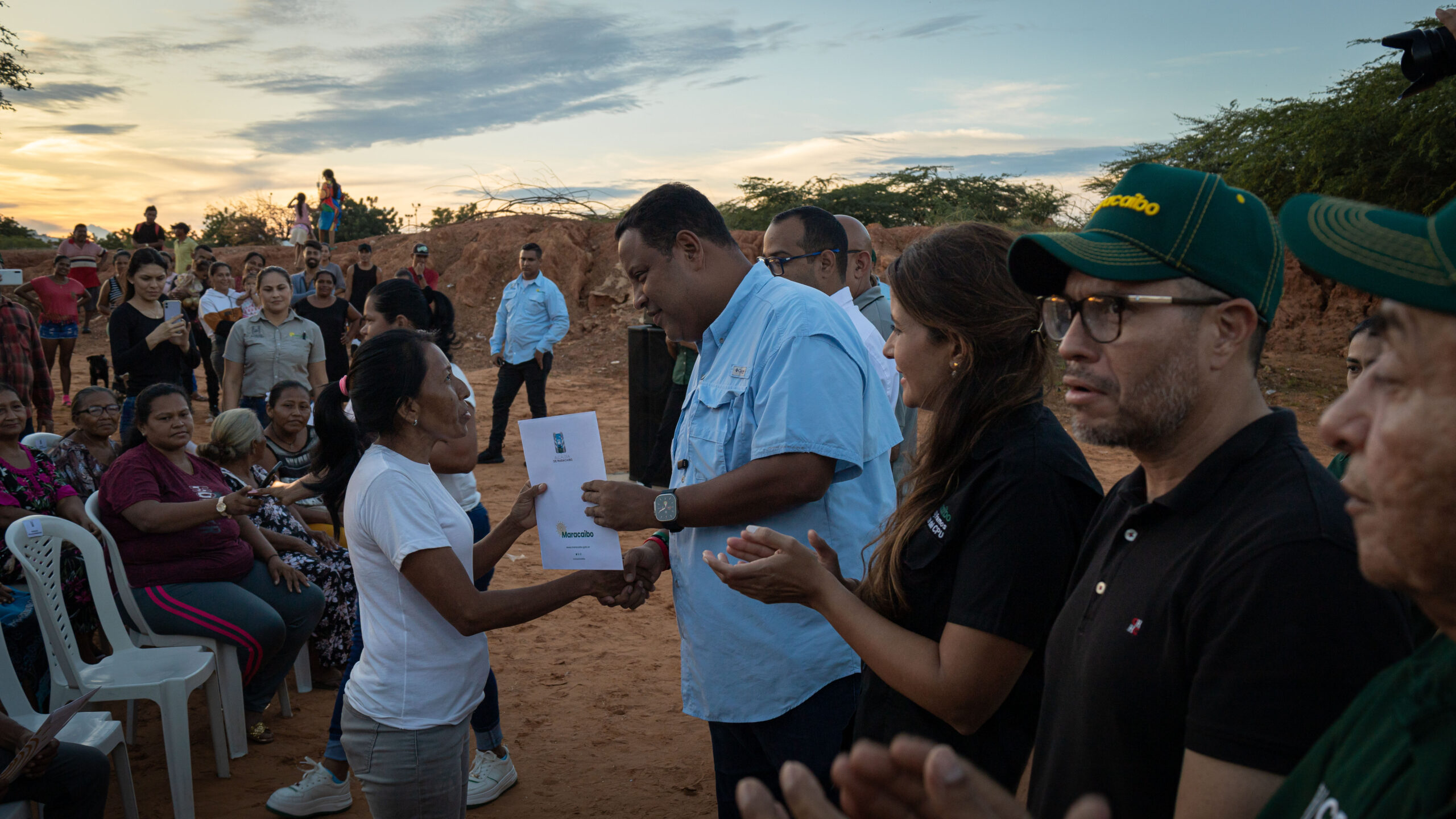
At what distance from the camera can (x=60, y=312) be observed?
1298cm

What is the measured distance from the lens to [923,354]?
6.92 ft

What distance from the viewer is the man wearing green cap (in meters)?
1.12

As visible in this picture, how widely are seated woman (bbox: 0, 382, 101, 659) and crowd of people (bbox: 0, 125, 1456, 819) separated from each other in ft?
1.31

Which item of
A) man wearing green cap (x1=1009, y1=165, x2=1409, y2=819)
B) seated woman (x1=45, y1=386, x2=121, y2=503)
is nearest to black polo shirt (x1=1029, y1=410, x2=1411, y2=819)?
man wearing green cap (x1=1009, y1=165, x2=1409, y2=819)

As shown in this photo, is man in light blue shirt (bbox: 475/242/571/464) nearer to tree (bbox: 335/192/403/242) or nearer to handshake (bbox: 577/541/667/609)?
handshake (bbox: 577/541/667/609)

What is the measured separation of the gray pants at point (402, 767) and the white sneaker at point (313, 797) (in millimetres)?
1729

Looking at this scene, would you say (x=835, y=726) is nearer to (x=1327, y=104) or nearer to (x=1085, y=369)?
(x=1085, y=369)

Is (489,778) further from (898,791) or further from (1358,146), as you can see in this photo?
(1358,146)

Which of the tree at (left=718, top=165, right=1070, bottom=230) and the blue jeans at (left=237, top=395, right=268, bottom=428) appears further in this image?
the tree at (left=718, top=165, right=1070, bottom=230)

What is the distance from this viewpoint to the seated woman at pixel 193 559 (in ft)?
14.7

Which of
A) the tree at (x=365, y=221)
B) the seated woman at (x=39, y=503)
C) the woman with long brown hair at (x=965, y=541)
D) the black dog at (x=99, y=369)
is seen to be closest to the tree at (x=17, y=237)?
the tree at (x=365, y=221)

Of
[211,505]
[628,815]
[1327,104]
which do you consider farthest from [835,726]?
[1327,104]

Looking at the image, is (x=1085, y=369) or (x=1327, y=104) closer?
(x=1085, y=369)

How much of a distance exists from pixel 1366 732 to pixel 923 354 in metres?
1.28
